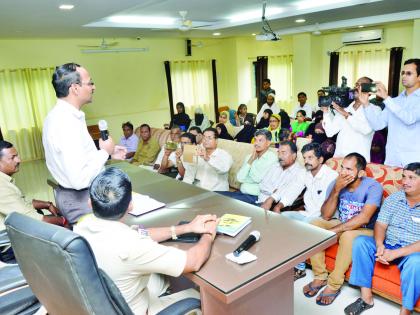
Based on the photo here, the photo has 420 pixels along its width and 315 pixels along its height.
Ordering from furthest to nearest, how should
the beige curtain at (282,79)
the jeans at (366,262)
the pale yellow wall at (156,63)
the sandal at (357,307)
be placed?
the beige curtain at (282,79), the pale yellow wall at (156,63), the sandal at (357,307), the jeans at (366,262)

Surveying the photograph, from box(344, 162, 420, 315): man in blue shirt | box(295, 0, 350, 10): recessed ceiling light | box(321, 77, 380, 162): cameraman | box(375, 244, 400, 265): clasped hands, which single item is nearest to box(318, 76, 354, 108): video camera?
box(321, 77, 380, 162): cameraman

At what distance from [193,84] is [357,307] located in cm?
744

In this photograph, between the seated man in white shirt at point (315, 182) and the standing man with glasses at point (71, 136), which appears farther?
the seated man in white shirt at point (315, 182)

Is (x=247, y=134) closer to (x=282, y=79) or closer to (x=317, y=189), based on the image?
(x=317, y=189)

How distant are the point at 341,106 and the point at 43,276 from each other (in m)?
2.87

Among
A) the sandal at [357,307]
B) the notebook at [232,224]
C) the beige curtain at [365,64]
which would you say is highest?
the beige curtain at [365,64]

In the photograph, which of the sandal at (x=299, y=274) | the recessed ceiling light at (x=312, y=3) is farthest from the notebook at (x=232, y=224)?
the recessed ceiling light at (x=312, y=3)

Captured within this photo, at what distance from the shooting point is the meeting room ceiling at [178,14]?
4.07 meters

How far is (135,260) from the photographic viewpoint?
4.11ft

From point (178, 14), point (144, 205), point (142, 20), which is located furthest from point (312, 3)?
point (144, 205)

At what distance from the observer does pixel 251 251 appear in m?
1.44

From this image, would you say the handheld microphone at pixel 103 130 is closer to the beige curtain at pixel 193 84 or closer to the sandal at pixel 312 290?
the sandal at pixel 312 290

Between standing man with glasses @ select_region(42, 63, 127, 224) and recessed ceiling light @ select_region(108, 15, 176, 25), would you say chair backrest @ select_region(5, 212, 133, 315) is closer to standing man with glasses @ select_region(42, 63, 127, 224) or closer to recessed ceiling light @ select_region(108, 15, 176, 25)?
standing man with glasses @ select_region(42, 63, 127, 224)

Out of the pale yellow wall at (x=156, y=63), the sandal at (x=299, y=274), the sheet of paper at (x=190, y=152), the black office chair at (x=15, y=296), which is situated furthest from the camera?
the pale yellow wall at (x=156, y=63)
